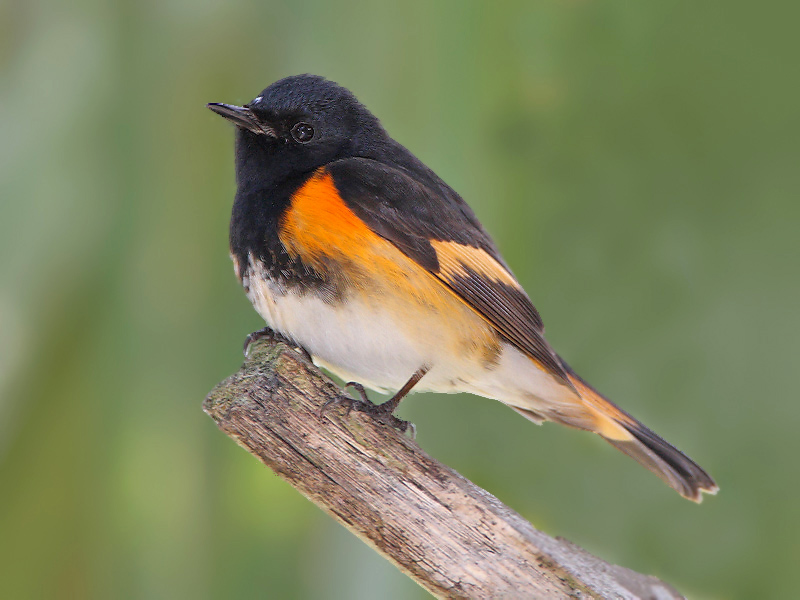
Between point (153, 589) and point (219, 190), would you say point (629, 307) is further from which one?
point (153, 589)

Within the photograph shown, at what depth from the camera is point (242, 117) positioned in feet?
7.12

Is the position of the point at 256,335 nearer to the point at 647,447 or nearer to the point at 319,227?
the point at 319,227

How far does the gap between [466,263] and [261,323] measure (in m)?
0.63

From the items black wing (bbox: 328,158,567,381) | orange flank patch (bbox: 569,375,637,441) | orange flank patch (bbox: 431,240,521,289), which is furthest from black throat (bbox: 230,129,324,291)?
orange flank patch (bbox: 569,375,637,441)

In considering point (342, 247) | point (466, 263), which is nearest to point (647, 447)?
point (466, 263)

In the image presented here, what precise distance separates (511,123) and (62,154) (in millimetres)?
1282

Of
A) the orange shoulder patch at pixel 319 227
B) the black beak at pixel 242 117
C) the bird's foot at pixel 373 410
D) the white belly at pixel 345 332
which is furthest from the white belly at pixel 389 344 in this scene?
the black beak at pixel 242 117

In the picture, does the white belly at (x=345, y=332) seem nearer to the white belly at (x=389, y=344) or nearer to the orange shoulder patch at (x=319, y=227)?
the white belly at (x=389, y=344)

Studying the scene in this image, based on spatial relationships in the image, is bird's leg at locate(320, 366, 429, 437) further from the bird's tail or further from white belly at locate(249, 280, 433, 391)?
the bird's tail

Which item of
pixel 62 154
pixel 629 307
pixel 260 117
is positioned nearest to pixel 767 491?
pixel 629 307

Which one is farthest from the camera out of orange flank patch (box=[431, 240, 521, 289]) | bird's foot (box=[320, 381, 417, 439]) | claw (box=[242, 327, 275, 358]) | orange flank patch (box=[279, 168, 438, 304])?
claw (box=[242, 327, 275, 358])

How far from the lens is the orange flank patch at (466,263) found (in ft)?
6.99

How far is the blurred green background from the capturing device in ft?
7.26

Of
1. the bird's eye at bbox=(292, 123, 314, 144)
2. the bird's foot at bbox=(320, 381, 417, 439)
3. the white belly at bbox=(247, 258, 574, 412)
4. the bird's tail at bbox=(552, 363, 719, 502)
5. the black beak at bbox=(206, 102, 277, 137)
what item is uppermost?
the bird's eye at bbox=(292, 123, 314, 144)
